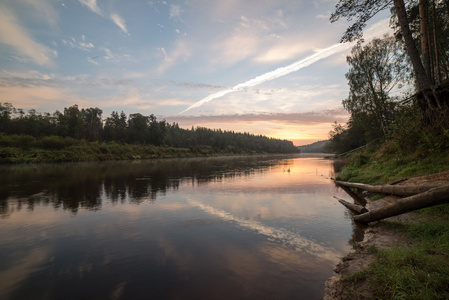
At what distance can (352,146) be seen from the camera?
64562mm

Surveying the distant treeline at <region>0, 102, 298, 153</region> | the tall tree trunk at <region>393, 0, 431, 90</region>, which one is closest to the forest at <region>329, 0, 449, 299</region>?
the tall tree trunk at <region>393, 0, 431, 90</region>

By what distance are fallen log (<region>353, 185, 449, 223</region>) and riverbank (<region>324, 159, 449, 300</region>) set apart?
23.4 inches

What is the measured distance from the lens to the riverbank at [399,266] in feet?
11.6

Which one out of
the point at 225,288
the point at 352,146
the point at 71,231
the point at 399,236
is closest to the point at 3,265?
the point at 71,231

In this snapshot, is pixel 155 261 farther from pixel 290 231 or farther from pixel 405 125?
pixel 405 125

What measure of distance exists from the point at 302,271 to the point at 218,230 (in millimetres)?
3747

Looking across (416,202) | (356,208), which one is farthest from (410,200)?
(356,208)

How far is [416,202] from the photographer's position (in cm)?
620

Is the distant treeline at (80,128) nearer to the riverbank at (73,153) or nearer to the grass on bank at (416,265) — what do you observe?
the riverbank at (73,153)

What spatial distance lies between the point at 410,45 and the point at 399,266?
1393 cm

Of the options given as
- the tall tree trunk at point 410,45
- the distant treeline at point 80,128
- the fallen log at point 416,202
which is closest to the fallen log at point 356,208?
the fallen log at point 416,202

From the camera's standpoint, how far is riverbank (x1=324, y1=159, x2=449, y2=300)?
140 inches

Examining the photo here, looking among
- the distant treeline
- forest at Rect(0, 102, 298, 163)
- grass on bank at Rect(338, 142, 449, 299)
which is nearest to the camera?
grass on bank at Rect(338, 142, 449, 299)

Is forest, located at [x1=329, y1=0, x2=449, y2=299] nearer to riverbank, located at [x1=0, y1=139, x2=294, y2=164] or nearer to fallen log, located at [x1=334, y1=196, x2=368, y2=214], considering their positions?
fallen log, located at [x1=334, y1=196, x2=368, y2=214]
